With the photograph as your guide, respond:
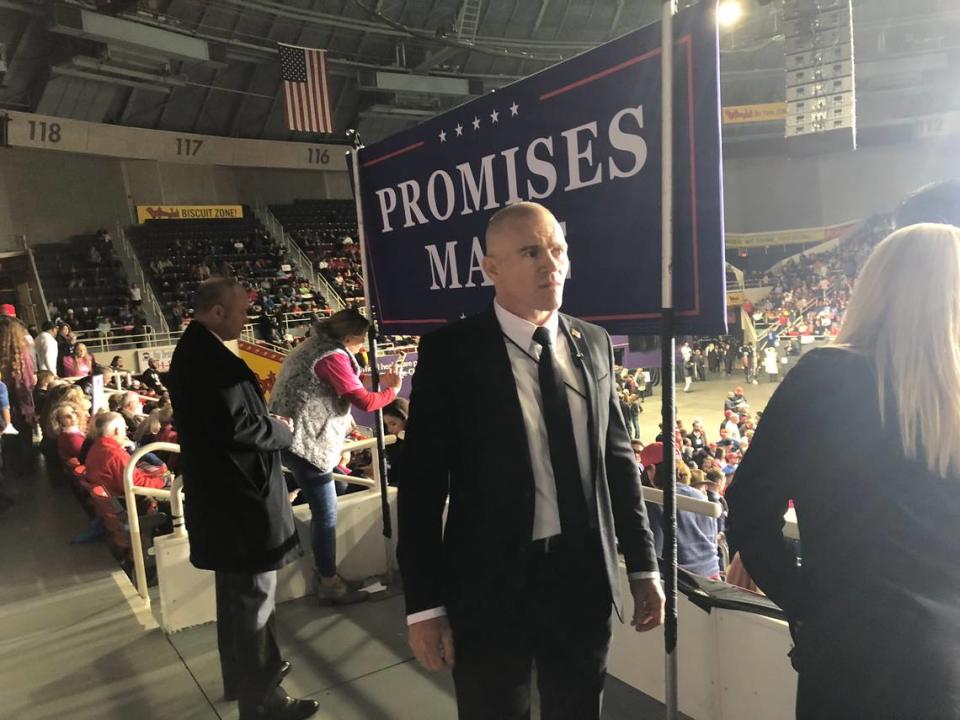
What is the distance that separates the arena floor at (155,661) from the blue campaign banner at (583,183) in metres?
1.44

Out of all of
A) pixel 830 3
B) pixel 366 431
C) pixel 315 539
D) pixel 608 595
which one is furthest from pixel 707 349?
pixel 608 595

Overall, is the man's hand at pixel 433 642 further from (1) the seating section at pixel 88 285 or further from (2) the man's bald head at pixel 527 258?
(1) the seating section at pixel 88 285

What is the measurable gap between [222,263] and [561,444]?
19602 millimetres

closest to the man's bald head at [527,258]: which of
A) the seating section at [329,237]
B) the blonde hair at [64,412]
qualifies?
the blonde hair at [64,412]

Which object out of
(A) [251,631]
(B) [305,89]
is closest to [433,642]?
(A) [251,631]

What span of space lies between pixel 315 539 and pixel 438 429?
2.27 m

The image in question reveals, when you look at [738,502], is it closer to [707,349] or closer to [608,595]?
[608,595]

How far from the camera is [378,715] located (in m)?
2.56

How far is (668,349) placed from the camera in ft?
5.88

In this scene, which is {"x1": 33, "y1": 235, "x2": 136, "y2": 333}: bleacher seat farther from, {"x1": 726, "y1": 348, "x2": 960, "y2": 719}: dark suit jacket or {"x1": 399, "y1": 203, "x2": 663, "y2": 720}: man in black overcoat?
{"x1": 726, "y1": 348, "x2": 960, "y2": 719}: dark suit jacket

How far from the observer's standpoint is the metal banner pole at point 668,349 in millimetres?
1713

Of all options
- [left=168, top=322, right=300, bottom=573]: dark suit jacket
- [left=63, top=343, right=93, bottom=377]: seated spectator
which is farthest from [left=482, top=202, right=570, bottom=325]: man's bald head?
[left=63, top=343, right=93, bottom=377]: seated spectator

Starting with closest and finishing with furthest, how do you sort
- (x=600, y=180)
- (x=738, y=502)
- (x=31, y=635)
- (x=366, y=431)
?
(x=738, y=502)
(x=600, y=180)
(x=31, y=635)
(x=366, y=431)

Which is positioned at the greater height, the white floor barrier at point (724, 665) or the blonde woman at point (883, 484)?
the blonde woman at point (883, 484)
